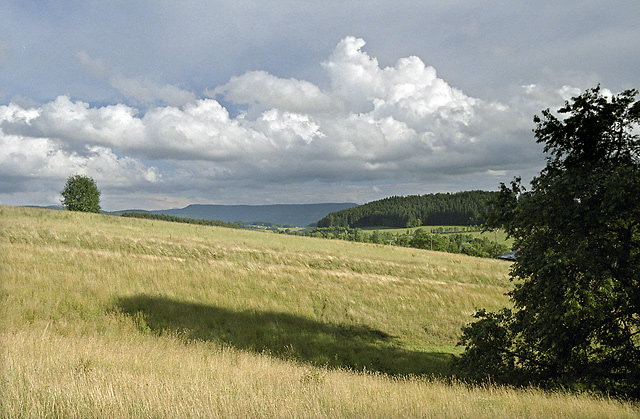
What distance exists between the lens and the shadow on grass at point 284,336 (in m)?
13.9

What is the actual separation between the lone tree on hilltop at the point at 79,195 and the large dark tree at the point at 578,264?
114 m

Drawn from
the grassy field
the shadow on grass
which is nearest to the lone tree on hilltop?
the grassy field

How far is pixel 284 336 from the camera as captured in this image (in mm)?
15594

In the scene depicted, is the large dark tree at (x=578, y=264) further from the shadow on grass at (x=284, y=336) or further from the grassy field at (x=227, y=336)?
the shadow on grass at (x=284, y=336)

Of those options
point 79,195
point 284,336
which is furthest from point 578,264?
point 79,195

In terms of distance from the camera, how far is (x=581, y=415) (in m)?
6.52

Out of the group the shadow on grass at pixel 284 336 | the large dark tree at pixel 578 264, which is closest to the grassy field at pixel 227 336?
the shadow on grass at pixel 284 336

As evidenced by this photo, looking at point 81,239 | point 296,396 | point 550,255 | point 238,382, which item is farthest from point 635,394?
point 81,239

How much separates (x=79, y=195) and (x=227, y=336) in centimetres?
10844

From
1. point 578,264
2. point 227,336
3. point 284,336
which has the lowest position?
point 284,336

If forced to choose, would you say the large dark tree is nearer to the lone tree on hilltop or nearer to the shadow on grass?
the shadow on grass

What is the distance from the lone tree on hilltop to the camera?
9894cm

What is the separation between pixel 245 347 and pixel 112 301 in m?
6.35

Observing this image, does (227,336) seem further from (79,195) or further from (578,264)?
(79,195)
